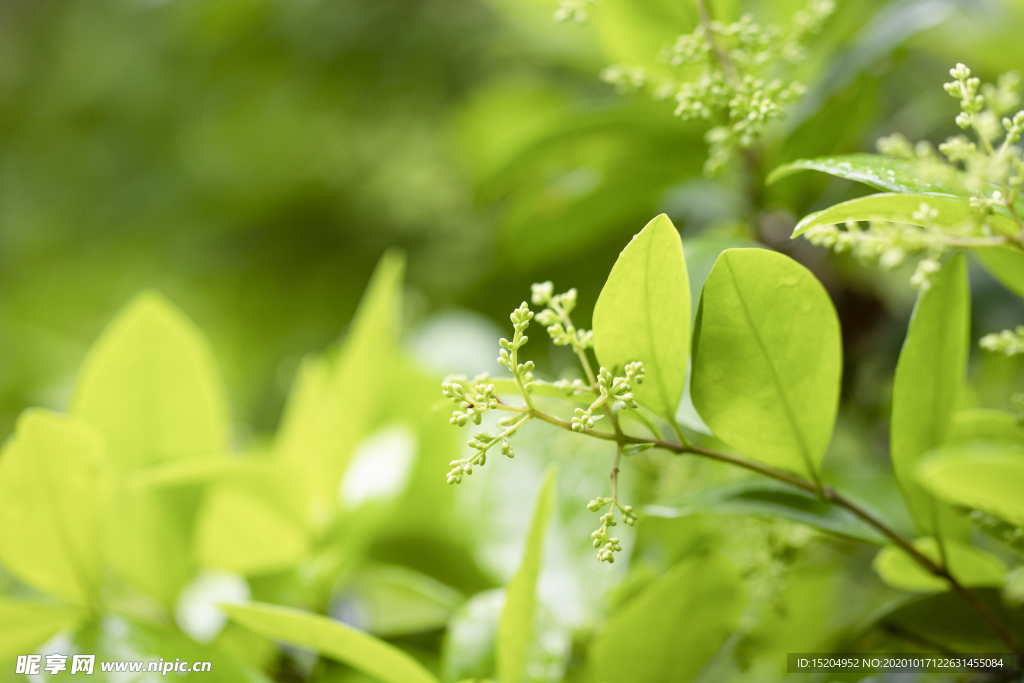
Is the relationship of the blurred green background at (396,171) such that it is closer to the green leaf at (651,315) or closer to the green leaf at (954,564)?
the green leaf at (954,564)

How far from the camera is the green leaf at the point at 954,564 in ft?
1.29

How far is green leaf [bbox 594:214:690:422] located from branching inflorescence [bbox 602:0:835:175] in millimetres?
101

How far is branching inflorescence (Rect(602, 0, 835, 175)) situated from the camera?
14.9 inches

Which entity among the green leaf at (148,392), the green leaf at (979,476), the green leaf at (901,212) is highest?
the green leaf at (148,392)

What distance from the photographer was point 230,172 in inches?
53.3

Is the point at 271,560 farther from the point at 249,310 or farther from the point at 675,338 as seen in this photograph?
the point at 249,310

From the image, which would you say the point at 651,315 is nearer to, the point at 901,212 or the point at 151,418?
the point at 901,212

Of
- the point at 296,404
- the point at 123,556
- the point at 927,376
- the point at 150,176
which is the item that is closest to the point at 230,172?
the point at 150,176

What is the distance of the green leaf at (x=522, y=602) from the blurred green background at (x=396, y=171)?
0.15m

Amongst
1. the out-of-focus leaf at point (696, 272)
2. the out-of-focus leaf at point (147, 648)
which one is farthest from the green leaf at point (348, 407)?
the out-of-focus leaf at point (696, 272)

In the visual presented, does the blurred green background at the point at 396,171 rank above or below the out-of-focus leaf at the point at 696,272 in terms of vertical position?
above

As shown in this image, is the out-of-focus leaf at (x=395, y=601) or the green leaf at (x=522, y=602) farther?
the out-of-focus leaf at (x=395, y=601)

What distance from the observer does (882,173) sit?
0.33m

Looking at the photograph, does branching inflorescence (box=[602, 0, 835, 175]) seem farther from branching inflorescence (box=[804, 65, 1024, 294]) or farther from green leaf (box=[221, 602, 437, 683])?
green leaf (box=[221, 602, 437, 683])
